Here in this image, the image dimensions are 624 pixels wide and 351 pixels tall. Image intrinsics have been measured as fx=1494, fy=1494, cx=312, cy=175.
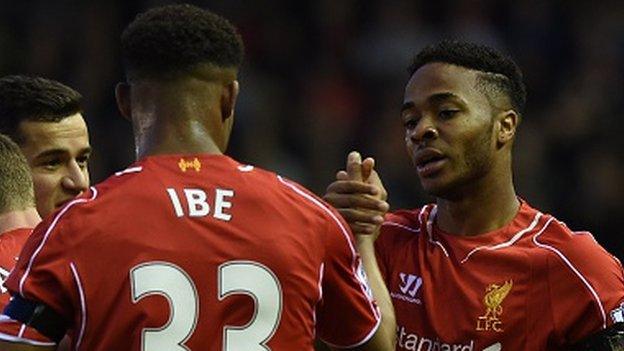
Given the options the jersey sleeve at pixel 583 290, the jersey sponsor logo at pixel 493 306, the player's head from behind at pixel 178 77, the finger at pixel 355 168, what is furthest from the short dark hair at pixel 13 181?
the jersey sleeve at pixel 583 290

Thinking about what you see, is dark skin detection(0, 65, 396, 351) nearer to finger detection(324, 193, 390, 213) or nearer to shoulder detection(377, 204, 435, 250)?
finger detection(324, 193, 390, 213)

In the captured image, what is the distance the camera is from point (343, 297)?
4414 mm

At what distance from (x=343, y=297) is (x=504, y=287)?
1052 mm

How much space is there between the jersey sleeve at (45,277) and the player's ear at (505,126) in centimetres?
206

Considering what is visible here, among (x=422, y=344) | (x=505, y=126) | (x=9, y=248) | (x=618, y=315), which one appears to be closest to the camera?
(x=9, y=248)

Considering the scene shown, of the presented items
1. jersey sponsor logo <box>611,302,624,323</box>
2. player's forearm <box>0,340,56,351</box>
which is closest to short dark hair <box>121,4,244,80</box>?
player's forearm <box>0,340,56,351</box>

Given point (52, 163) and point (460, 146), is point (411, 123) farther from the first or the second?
point (52, 163)

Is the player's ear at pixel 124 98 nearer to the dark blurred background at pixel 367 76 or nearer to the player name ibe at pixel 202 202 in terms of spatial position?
the player name ibe at pixel 202 202

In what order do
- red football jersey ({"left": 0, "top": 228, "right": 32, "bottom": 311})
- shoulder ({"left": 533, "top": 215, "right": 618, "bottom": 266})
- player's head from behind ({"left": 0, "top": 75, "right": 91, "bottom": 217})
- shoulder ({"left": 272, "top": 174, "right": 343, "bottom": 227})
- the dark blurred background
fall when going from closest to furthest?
shoulder ({"left": 272, "top": 174, "right": 343, "bottom": 227}) < red football jersey ({"left": 0, "top": 228, "right": 32, "bottom": 311}) < shoulder ({"left": 533, "top": 215, "right": 618, "bottom": 266}) < player's head from behind ({"left": 0, "top": 75, "right": 91, "bottom": 217}) < the dark blurred background

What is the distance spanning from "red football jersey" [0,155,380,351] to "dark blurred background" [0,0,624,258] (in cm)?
671

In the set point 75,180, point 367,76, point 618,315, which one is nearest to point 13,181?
point 75,180

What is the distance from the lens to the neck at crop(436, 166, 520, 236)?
555 centimetres

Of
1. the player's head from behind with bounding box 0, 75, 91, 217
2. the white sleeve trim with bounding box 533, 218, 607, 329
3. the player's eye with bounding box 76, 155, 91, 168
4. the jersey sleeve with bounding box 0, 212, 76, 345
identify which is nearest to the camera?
the jersey sleeve with bounding box 0, 212, 76, 345

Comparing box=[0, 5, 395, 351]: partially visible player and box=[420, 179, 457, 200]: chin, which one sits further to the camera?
box=[420, 179, 457, 200]: chin
